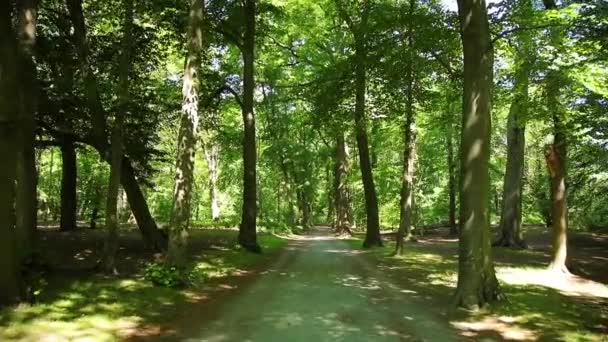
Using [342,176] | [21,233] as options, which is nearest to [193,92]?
[21,233]

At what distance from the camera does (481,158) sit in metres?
10.5

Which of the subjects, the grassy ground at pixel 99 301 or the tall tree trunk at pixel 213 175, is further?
the tall tree trunk at pixel 213 175

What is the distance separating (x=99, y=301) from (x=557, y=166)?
11943 millimetres

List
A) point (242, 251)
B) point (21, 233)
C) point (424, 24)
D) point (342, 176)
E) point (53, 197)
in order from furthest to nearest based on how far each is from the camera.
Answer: point (53, 197)
point (342, 176)
point (242, 251)
point (424, 24)
point (21, 233)

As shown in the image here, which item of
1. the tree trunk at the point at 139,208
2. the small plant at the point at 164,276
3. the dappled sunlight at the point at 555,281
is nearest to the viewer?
the small plant at the point at 164,276

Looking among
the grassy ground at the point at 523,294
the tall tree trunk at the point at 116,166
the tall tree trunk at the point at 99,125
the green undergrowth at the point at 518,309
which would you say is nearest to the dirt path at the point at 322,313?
the green undergrowth at the point at 518,309

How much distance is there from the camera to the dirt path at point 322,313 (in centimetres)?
820

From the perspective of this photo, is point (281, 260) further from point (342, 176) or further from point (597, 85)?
point (342, 176)

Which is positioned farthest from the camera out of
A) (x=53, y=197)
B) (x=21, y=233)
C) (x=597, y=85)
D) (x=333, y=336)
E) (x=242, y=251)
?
(x=53, y=197)

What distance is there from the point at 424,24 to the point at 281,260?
931 centimetres

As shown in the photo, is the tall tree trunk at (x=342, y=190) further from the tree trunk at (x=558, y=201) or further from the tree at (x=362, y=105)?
the tree trunk at (x=558, y=201)

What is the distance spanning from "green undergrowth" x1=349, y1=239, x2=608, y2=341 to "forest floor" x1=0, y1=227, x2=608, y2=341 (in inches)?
0.9

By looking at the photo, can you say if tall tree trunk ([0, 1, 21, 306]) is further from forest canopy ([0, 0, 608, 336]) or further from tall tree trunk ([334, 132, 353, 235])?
tall tree trunk ([334, 132, 353, 235])

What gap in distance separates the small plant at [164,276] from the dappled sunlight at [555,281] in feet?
26.2
